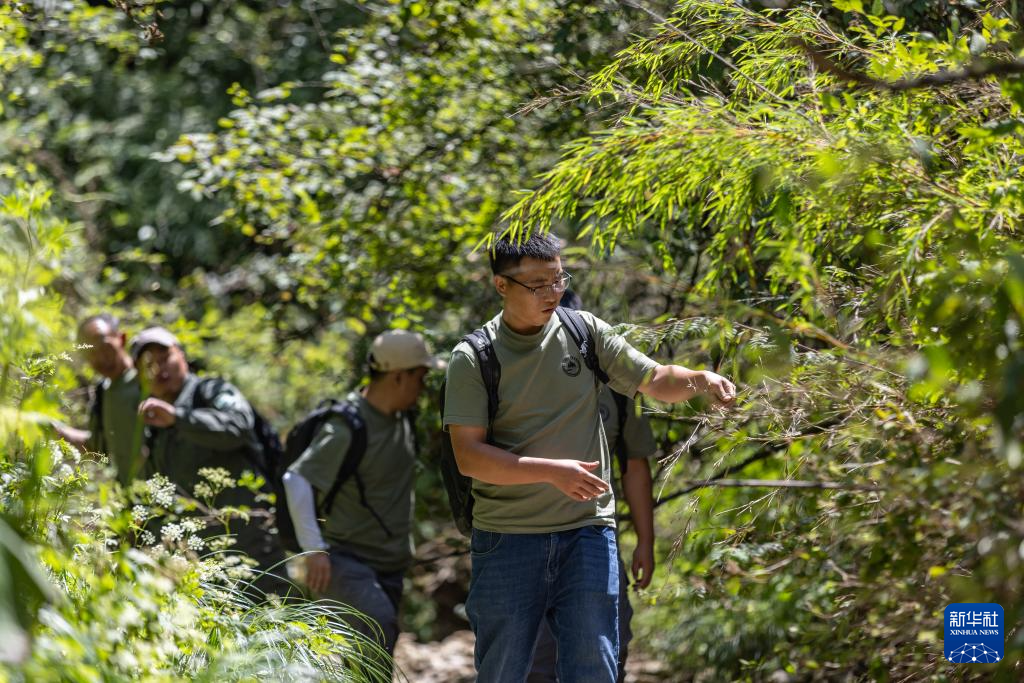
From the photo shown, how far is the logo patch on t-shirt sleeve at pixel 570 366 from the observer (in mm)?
3594

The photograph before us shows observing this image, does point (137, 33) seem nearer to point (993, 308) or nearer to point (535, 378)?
point (535, 378)

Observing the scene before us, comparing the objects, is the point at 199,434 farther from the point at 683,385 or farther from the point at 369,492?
the point at 683,385

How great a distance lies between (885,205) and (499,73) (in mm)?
3142

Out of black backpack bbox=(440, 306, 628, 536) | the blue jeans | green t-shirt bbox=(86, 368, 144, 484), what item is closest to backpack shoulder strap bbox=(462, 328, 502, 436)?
black backpack bbox=(440, 306, 628, 536)

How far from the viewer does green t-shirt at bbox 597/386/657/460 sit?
416cm

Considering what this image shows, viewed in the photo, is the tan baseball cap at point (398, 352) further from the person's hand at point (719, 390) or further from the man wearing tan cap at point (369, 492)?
the person's hand at point (719, 390)

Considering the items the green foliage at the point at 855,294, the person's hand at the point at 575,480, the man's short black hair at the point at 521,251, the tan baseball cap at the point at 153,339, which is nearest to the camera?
the green foliage at the point at 855,294

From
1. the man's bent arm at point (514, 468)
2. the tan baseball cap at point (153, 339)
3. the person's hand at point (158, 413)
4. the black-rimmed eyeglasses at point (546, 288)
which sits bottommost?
the person's hand at point (158, 413)

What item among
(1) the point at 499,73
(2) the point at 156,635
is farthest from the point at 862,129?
(1) the point at 499,73

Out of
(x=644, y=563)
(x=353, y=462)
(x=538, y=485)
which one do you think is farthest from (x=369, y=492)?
(x=538, y=485)

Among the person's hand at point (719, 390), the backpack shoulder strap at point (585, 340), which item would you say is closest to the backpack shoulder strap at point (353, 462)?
the backpack shoulder strap at point (585, 340)

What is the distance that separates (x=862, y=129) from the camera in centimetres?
303

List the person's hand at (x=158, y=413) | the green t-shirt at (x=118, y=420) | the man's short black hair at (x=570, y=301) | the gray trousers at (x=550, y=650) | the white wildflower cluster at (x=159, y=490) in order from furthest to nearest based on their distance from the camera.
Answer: the green t-shirt at (x=118, y=420), the person's hand at (x=158, y=413), the man's short black hair at (x=570, y=301), the gray trousers at (x=550, y=650), the white wildflower cluster at (x=159, y=490)

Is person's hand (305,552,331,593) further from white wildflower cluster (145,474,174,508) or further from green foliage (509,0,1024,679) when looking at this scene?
green foliage (509,0,1024,679)
